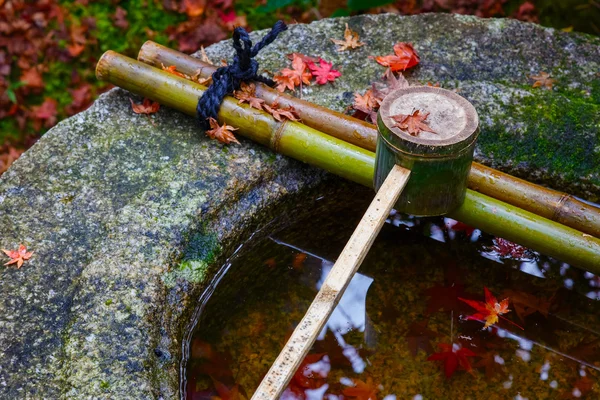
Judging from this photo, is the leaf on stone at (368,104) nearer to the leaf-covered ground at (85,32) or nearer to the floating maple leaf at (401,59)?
the floating maple leaf at (401,59)

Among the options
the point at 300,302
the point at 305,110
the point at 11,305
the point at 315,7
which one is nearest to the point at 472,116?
the point at 305,110

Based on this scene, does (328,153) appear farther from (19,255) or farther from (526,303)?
(19,255)

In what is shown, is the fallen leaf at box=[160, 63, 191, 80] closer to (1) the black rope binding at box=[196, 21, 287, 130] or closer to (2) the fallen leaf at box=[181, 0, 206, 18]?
(1) the black rope binding at box=[196, 21, 287, 130]

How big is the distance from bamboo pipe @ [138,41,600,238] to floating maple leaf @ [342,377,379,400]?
985 millimetres

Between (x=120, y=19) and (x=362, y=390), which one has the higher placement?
(x=120, y=19)

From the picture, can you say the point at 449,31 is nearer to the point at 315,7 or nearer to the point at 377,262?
the point at 377,262

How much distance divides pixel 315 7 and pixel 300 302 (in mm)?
3325

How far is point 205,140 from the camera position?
2.96 m

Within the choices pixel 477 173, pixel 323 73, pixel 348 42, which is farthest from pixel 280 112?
pixel 477 173

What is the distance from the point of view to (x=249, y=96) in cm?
299

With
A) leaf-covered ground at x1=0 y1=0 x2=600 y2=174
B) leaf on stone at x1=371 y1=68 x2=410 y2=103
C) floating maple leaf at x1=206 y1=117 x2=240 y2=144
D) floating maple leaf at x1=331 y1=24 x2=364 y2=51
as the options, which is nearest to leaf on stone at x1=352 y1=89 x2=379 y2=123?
leaf on stone at x1=371 y1=68 x2=410 y2=103

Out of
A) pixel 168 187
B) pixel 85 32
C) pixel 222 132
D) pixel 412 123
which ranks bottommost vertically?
pixel 85 32

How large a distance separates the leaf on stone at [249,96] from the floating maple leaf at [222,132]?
150mm

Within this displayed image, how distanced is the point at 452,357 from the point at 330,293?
87cm
